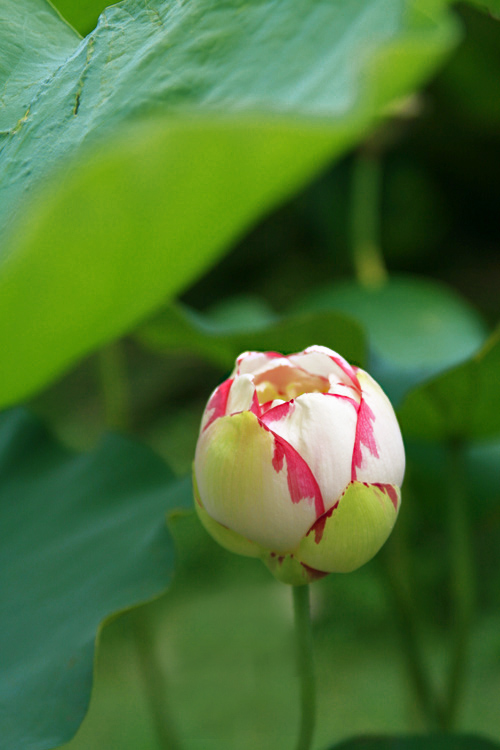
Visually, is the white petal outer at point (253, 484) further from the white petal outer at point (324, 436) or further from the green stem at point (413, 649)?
the green stem at point (413, 649)

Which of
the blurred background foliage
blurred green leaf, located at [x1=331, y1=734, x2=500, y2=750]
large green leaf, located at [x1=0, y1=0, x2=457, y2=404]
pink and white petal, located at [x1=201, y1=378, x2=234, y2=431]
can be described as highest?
large green leaf, located at [x1=0, y1=0, x2=457, y2=404]

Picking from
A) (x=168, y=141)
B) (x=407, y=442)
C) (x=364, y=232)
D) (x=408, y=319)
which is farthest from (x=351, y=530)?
(x=364, y=232)

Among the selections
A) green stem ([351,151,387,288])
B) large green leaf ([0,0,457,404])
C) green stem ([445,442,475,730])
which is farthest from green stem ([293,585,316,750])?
green stem ([351,151,387,288])

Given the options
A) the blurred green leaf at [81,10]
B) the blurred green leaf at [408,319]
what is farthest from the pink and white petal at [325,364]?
the blurred green leaf at [408,319]

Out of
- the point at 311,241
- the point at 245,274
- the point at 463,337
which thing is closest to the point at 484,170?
the point at 311,241

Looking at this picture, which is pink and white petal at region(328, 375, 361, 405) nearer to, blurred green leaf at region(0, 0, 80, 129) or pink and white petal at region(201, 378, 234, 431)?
pink and white petal at region(201, 378, 234, 431)

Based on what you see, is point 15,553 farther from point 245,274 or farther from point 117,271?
point 245,274
